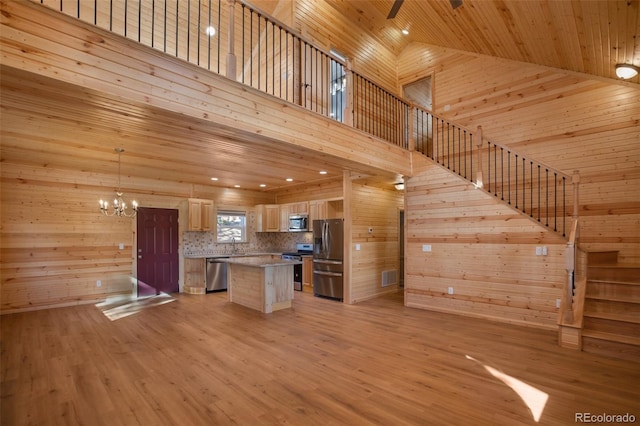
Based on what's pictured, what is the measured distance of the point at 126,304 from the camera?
6.38 metres

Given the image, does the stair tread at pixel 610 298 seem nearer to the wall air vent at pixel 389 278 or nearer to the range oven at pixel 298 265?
the wall air vent at pixel 389 278

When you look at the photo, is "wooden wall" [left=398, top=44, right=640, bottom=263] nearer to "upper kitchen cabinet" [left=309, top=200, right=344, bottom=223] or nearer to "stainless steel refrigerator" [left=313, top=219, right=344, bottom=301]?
"upper kitchen cabinet" [left=309, top=200, right=344, bottom=223]

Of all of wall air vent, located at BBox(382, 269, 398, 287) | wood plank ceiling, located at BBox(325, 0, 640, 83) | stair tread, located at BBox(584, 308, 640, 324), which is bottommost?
wall air vent, located at BBox(382, 269, 398, 287)

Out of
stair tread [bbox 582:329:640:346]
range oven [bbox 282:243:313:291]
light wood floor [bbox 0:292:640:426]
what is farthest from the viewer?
range oven [bbox 282:243:313:291]

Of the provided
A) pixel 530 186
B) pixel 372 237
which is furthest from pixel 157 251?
pixel 530 186

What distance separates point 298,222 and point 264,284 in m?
2.71

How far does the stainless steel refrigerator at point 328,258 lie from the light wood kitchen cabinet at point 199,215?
2.80 meters

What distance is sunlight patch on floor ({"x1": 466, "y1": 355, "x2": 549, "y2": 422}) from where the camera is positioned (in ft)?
8.51

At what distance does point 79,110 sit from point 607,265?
6.66m

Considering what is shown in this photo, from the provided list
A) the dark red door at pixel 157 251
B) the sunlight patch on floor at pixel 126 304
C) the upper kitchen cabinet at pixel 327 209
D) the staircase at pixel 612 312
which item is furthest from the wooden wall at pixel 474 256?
the dark red door at pixel 157 251

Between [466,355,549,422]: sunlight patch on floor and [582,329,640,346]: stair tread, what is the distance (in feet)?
4.87

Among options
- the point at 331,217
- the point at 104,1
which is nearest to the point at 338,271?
the point at 331,217

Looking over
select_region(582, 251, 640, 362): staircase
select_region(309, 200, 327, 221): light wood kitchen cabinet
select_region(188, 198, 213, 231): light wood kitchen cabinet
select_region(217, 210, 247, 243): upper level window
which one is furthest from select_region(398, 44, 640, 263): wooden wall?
select_region(188, 198, 213, 231): light wood kitchen cabinet

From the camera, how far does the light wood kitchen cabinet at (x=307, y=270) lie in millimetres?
7660
